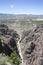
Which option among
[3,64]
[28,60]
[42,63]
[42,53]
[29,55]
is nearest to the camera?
[3,64]

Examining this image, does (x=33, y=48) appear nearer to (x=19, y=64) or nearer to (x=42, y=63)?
(x=19, y=64)

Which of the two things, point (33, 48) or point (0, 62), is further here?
point (33, 48)

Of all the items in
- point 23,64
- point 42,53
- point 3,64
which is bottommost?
point 23,64

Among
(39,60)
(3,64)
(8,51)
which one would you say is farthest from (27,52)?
(3,64)

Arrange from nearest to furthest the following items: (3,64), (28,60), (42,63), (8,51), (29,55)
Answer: (3,64), (42,63), (28,60), (29,55), (8,51)

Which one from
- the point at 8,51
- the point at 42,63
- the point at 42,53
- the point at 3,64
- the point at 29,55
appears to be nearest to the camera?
the point at 3,64

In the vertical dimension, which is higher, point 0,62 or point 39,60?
point 0,62

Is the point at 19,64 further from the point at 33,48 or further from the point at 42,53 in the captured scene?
the point at 33,48

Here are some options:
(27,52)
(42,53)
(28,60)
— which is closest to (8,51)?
(27,52)

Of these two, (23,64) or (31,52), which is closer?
(23,64)
